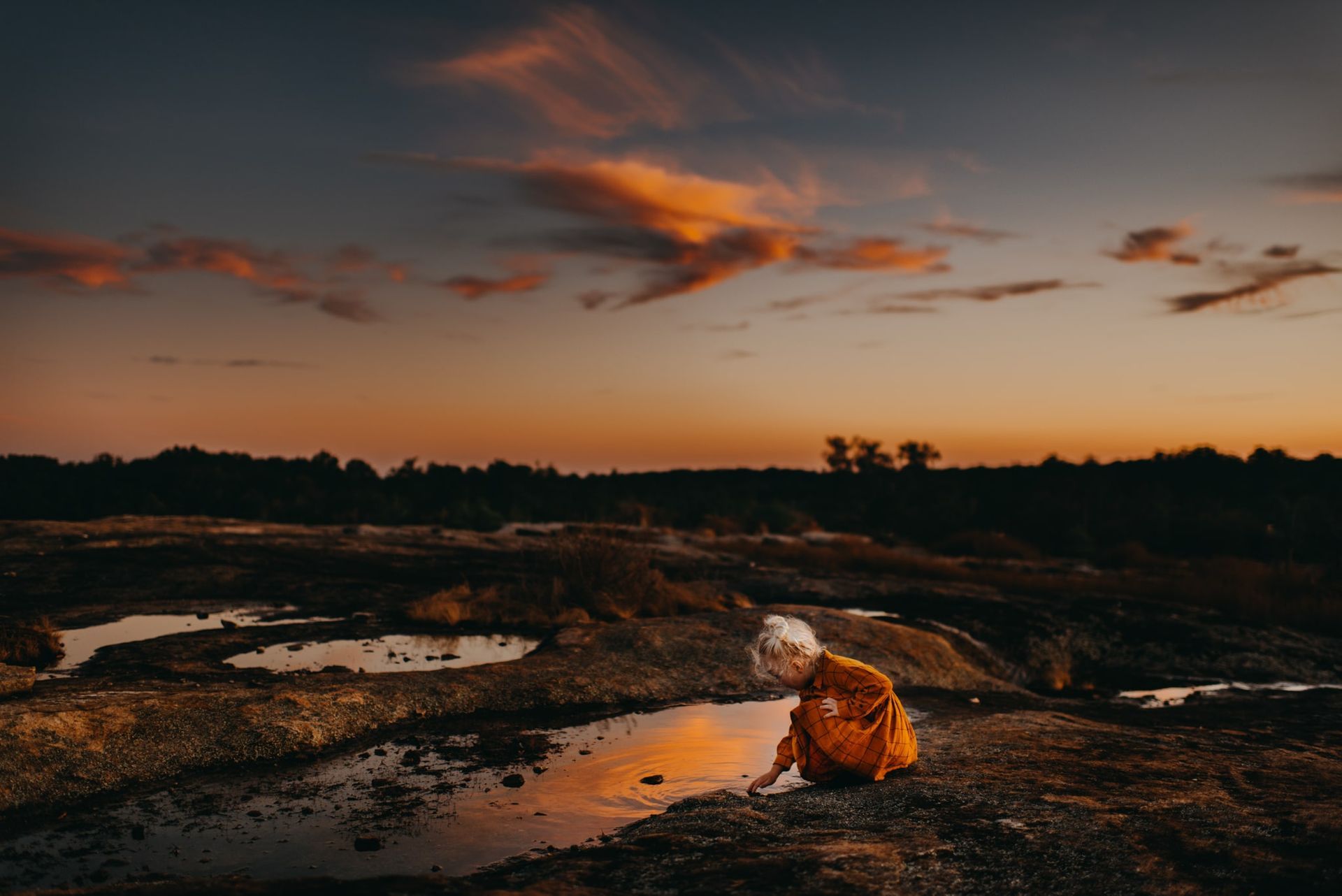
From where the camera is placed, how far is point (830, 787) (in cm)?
606

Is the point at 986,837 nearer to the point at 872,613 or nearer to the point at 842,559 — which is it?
the point at 872,613

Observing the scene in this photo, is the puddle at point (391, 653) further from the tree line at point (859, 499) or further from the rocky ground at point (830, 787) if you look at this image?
the tree line at point (859, 499)

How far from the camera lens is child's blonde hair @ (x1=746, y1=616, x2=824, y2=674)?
563 centimetres

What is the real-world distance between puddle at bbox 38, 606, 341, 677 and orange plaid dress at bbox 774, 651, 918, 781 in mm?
8427

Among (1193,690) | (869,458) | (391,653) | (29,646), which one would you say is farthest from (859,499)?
(29,646)

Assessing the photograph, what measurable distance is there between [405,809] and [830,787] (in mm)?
3054

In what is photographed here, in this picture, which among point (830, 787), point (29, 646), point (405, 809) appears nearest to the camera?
point (830, 787)

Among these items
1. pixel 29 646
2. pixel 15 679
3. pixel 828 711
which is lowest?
pixel 29 646

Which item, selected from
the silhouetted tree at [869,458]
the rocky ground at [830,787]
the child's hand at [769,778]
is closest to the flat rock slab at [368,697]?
the rocky ground at [830,787]

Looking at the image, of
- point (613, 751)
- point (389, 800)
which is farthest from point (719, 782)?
point (389, 800)

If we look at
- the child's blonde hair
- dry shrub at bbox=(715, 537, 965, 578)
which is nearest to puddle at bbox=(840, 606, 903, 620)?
dry shrub at bbox=(715, 537, 965, 578)

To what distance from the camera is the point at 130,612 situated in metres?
14.1

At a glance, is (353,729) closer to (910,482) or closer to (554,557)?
(554,557)

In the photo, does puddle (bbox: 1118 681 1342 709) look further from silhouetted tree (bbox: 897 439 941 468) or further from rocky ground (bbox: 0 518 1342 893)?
silhouetted tree (bbox: 897 439 941 468)
